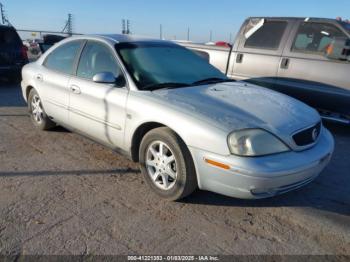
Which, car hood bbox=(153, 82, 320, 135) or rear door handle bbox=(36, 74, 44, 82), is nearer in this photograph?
car hood bbox=(153, 82, 320, 135)

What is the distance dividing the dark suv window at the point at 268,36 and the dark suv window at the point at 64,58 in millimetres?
3430

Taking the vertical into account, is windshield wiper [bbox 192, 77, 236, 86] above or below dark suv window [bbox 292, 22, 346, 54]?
below

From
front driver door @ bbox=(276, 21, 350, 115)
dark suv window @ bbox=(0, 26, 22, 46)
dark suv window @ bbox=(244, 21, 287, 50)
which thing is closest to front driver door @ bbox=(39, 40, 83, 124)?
dark suv window @ bbox=(244, 21, 287, 50)

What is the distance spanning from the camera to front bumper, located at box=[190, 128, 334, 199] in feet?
9.20

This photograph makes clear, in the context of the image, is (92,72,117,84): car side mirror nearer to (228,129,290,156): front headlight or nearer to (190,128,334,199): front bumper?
(190,128,334,199): front bumper

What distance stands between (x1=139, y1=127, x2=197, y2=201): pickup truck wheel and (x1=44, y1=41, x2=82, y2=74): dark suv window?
1781mm

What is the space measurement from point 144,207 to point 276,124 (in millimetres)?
1454

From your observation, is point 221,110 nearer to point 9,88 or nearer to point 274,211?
point 274,211

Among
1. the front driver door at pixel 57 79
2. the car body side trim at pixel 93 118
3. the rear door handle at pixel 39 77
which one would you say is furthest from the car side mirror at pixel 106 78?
the rear door handle at pixel 39 77

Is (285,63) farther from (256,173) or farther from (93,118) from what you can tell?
(256,173)

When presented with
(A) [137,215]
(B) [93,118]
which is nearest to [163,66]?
(B) [93,118]

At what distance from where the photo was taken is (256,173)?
278cm

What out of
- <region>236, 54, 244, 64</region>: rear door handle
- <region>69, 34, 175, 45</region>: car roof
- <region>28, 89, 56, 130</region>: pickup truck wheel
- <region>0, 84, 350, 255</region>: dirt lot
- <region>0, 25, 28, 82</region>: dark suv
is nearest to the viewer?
<region>0, 84, 350, 255</region>: dirt lot

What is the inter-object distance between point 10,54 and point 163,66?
7.24m
